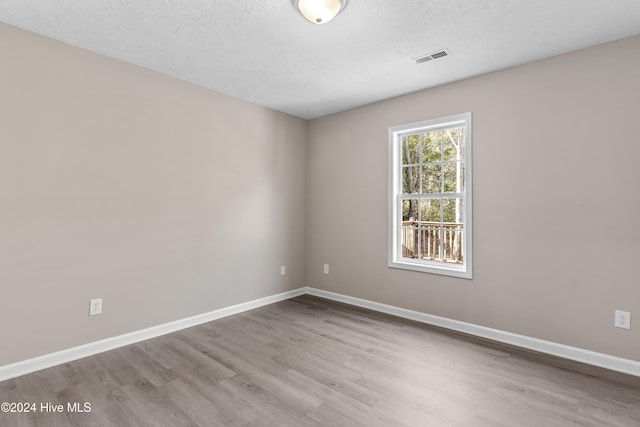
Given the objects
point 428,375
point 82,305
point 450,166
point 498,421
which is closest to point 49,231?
point 82,305

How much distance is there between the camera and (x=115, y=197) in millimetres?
2785

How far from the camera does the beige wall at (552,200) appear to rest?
7.91ft

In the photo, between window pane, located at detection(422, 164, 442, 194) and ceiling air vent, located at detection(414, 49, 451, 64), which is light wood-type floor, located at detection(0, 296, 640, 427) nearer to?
window pane, located at detection(422, 164, 442, 194)

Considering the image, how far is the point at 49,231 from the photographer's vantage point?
2.44 metres

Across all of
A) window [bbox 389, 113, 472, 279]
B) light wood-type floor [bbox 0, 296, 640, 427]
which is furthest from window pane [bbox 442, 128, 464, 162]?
light wood-type floor [bbox 0, 296, 640, 427]

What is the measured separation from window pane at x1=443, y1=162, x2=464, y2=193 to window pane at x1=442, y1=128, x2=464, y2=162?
Answer: 10cm

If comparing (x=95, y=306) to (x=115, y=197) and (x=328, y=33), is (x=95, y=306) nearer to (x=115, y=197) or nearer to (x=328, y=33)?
(x=115, y=197)

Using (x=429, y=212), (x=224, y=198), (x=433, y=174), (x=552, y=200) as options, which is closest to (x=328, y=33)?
(x=433, y=174)

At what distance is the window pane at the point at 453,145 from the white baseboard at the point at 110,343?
111 inches

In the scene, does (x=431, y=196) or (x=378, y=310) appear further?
(x=378, y=310)

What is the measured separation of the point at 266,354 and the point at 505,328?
2174mm

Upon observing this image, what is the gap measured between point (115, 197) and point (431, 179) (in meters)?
3.17

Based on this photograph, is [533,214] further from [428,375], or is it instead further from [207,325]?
[207,325]

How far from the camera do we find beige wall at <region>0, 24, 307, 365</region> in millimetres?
2326
